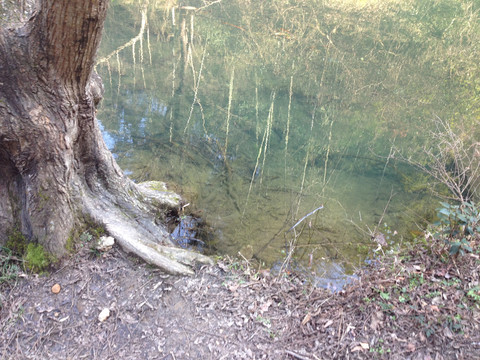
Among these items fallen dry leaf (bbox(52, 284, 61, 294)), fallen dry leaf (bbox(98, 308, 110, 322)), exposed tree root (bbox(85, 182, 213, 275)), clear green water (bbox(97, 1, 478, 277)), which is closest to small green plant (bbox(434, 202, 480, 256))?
clear green water (bbox(97, 1, 478, 277))

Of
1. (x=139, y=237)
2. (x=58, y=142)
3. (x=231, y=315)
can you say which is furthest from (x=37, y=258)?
(x=231, y=315)

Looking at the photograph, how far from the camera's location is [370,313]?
8.55 feet

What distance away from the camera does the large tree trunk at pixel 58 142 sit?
2197 millimetres

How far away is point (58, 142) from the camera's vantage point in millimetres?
2635

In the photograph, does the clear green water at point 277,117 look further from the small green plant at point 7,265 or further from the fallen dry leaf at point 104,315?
the small green plant at point 7,265

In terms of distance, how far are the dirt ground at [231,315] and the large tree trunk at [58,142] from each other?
0.29 meters

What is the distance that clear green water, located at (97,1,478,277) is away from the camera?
5.04 meters

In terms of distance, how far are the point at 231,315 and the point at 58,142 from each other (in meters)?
2.03

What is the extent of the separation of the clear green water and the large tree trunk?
164 cm

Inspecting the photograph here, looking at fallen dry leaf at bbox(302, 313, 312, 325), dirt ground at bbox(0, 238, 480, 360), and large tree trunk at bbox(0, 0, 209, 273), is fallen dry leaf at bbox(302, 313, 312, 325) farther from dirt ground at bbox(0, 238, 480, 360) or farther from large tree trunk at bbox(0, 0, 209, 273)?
large tree trunk at bbox(0, 0, 209, 273)

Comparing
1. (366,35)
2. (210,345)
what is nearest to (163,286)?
(210,345)

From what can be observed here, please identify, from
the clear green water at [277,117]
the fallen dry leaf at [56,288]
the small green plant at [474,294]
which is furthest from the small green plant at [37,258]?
the small green plant at [474,294]

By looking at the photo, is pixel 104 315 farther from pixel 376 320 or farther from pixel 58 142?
pixel 376 320

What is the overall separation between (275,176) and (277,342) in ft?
12.0
